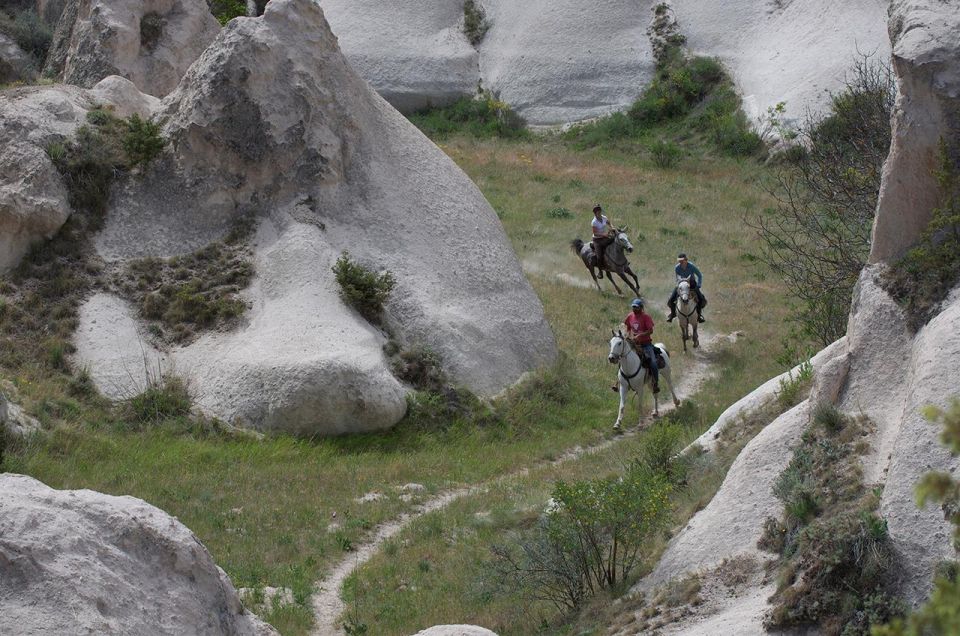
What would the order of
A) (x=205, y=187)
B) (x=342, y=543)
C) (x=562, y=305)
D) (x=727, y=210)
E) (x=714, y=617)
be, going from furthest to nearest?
1. (x=727, y=210)
2. (x=562, y=305)
3. (x=205, y=187)
4. (x=342, y=543)
5. (x=714, y=617)

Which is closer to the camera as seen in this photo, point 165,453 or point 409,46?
point 165,453

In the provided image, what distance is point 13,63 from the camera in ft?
129

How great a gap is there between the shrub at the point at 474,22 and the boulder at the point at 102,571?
5142 cm

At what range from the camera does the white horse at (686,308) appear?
27.0m

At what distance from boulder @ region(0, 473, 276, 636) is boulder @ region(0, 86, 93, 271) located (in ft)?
43.3

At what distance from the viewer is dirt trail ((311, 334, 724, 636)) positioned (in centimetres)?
1359

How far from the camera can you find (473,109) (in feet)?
177

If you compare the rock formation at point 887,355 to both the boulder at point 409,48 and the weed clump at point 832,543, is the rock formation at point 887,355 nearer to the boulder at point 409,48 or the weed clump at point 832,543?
the weed clump at point 832,543

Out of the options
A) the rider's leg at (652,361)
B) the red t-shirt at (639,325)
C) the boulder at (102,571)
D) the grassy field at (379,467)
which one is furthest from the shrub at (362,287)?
the boulder at (102,571)

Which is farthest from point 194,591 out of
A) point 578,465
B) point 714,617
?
point 578,465

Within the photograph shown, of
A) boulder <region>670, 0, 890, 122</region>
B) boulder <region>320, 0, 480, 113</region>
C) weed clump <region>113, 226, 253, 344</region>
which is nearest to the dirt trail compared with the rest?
weed clump <region>113, 226, 253, 344</region>

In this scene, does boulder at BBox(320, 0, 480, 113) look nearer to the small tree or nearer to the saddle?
the saddle

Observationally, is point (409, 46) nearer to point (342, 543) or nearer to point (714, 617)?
point (342, 543)

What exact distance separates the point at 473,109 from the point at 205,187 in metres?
32.3
